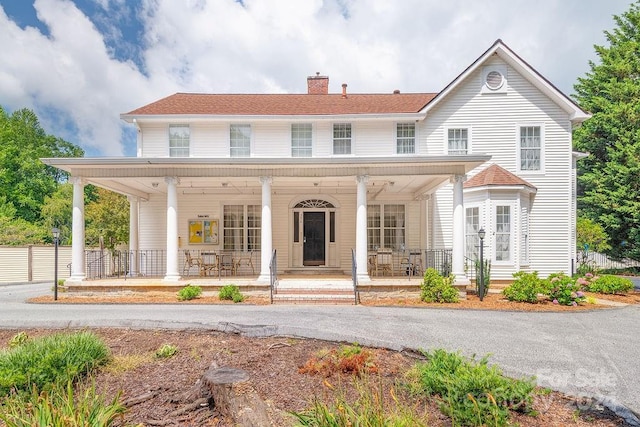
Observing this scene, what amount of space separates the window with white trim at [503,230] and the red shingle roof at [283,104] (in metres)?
5.04

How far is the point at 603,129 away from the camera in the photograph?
69.6 ft

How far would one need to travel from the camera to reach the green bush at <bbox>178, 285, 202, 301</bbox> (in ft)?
33.1

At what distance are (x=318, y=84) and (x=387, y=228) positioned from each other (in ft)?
25.6

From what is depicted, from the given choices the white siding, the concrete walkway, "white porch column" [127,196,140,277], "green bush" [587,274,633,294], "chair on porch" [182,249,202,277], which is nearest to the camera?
the concrete walkway

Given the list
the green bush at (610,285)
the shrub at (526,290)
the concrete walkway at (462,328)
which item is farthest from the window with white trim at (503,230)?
the concrete walkway at (462,328)

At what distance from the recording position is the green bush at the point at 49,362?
388 centimetres

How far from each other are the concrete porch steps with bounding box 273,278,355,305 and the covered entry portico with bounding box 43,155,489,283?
0.63 m

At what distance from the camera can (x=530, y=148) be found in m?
14.3

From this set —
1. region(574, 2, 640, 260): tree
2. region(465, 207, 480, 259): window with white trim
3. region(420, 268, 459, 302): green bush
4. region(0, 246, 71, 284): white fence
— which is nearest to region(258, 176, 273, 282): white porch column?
region(420, 268, 459, 302): green bush

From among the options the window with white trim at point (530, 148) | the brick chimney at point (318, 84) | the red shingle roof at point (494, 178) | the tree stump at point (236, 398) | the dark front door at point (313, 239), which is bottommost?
the tree stump at point (236, 398)

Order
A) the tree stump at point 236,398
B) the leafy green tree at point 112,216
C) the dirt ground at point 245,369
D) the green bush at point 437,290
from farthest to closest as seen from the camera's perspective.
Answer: the leafy green tree at point 112,216, the green bush at point 437,290, the dirt ground at point 245,369, the tree stump at point 236,398

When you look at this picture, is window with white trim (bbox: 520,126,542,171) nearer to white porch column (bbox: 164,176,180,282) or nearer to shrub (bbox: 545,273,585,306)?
shrub (bbox: 545,273,585,306)

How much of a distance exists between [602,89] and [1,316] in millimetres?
28926

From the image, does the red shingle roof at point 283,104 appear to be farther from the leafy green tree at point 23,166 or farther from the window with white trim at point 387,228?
the leafy green tree at point 23,166
